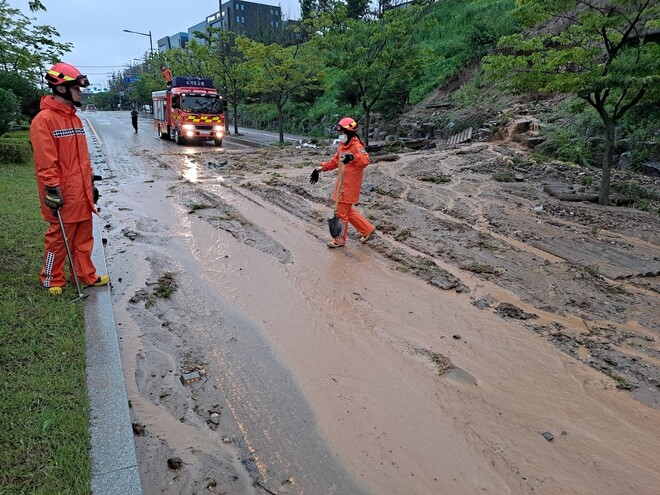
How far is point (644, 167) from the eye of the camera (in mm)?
10875

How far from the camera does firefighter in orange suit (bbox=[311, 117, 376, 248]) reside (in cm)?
634

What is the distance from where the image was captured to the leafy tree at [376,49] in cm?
1612

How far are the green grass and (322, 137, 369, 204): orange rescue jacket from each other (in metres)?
3.71

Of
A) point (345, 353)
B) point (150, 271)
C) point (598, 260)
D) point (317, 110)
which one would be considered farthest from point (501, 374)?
point (317, 110)

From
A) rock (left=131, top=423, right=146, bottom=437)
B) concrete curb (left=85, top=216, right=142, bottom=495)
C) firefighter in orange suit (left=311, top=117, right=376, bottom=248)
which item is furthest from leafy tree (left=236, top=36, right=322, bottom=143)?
rock (left=131, top=423, right=146, bottom=437)

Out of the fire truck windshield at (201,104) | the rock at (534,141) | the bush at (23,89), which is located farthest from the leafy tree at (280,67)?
the rock at (534,141)

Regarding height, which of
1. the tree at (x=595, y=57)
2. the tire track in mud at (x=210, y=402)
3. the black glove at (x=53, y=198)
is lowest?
the tire track in mud at (x=210, y=402)

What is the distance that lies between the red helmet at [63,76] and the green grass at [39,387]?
2.00 metres

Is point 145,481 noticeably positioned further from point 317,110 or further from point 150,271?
point 317,110

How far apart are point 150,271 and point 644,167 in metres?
11.2

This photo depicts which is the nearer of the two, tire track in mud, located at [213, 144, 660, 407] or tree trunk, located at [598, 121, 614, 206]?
tire track in mud, located at [213, 144, 660, 407]

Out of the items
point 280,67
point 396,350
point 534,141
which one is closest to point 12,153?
point 280,67

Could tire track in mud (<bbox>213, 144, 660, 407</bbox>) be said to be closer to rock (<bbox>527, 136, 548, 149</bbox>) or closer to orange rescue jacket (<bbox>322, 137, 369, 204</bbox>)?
orange rescue jacket (<bbox>322, 137, 369, 204</bbox>)

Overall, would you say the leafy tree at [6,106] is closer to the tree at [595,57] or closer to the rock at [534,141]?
the tree at [595,57]
